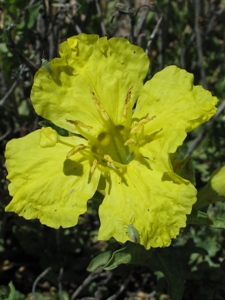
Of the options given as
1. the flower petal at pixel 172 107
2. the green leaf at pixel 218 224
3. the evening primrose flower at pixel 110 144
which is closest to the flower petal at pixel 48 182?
the evening primrose flower at pixel 110 144

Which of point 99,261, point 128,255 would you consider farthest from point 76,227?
point 128,255

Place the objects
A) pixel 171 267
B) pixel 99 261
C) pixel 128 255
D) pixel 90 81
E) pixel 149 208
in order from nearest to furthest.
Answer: pixel 149 208 < pixel 128 255 < pixel 90 81 < pixel 171 267 < pixel 99 261

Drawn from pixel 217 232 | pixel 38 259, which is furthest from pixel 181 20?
pixel 38 259

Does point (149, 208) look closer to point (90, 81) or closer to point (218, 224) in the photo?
point (218, 224)

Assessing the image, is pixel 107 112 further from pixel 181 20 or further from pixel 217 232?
pixel 181 20

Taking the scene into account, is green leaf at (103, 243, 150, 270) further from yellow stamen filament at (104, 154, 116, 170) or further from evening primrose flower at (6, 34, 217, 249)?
yellow stamen filament at (104, 154, 116, 170)

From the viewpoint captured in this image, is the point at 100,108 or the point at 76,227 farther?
the point at 76,227

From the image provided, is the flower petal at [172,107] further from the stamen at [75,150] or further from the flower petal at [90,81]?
the stamen at [75,150]

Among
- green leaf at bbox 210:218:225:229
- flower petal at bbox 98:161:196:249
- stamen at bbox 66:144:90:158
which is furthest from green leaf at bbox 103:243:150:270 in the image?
stamen at bbox 66:144:90:158
